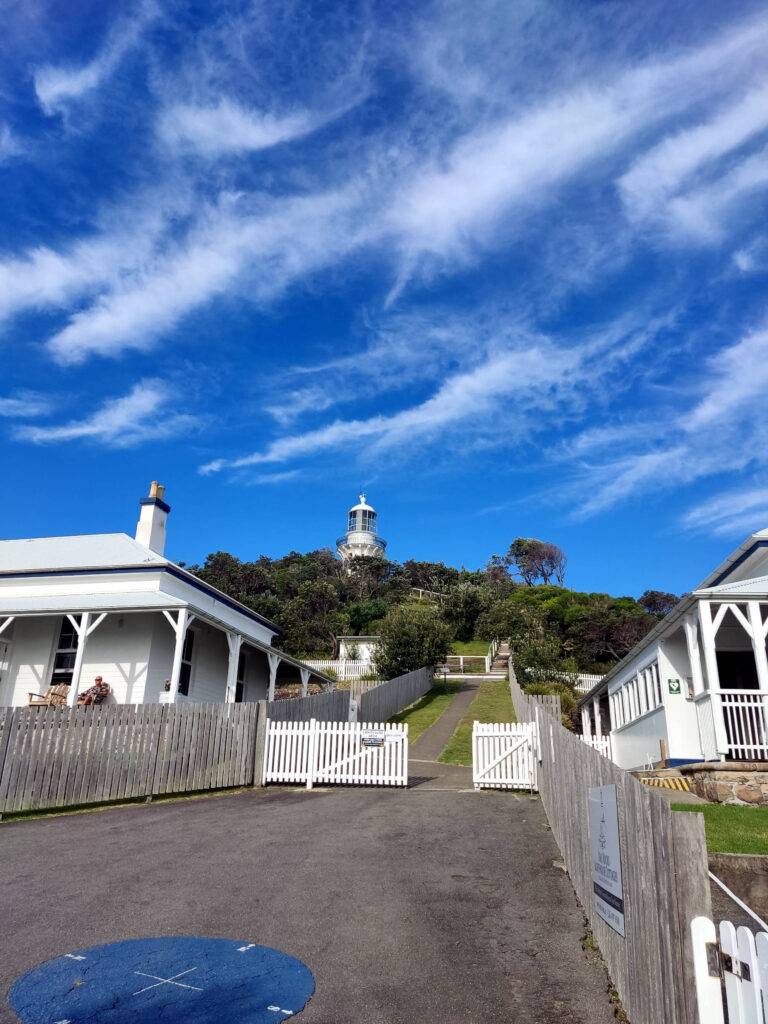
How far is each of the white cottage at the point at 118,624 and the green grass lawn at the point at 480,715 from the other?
6611 millimetres

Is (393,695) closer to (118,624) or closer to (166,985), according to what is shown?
(118,624)

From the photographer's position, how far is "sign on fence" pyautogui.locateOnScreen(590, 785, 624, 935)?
4344 millimetres

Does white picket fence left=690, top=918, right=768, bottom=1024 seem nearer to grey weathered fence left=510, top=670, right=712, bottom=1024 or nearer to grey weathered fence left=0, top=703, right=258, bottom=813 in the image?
grey weathered fence left=510, top=670, right=712, bottom=1024

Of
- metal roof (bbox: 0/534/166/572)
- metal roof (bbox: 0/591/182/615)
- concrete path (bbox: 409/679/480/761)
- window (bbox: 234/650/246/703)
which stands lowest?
concrete path (bbox: 409/679/480/761)

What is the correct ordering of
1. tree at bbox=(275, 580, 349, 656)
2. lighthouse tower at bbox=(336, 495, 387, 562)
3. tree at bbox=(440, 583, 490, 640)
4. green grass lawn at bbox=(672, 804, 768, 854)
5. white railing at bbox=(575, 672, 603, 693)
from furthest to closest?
1. lighthouse tower at bbox=(336, 495, 387, 562)
2. tree at bbox=(440, 583, 490, 640)
3. tree at bbox=(275, 580, 349, 656)
4. white railing at bbox=(575, 672, 603, 693)
5. green grass lawn at bbox=(672, 804, 768, 854)

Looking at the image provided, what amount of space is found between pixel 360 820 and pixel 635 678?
11.3 metres

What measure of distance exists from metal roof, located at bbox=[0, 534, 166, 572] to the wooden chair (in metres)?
4.15

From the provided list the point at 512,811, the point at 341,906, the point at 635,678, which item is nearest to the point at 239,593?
the point at 635,678

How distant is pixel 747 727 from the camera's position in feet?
43.3

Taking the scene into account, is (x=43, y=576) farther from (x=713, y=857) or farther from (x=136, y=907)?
(x=713, y=857)

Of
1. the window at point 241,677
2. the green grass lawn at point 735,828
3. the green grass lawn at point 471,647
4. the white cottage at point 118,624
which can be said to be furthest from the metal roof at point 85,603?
the green grass lawn at point 471,647

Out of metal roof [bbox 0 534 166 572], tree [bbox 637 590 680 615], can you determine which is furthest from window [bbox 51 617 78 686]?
tree [bbox 637 590 680 615]

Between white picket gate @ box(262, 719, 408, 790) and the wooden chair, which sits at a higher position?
the wooden chair

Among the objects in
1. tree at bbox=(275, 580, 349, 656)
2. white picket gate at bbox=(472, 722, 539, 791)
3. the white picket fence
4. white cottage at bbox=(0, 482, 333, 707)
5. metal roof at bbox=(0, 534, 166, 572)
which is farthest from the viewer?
tree at bbox=(275, 580, 349, 656)
